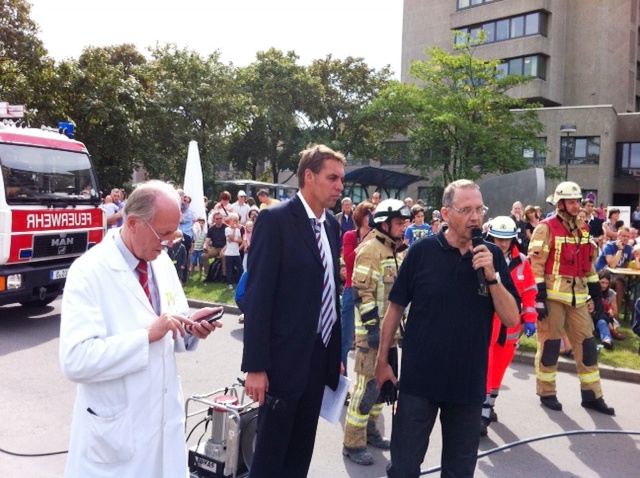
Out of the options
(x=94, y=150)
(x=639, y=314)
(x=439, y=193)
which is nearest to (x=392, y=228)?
(x=639, y=314)

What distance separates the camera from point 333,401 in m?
3.52

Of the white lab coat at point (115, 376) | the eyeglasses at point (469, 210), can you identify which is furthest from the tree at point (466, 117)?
the white lab coat at point (115, 376)

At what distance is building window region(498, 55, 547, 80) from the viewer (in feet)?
140

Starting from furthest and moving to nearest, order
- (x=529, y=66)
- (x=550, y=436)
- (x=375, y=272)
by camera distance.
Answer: (x=529, y=66) < (x=550, y=436) < (x=375, y=272)

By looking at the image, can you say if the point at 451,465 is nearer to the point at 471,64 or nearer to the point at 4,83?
the point at 4,83

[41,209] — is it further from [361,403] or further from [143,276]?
[143,276]

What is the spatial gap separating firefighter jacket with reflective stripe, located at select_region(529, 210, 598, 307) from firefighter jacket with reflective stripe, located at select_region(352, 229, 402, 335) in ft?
6.58

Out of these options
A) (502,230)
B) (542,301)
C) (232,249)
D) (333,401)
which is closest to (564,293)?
(542,301)

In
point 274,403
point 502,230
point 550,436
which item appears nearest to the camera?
point 274,403

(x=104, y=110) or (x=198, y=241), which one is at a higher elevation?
(x=104, y=110)

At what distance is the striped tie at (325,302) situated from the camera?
333 cm

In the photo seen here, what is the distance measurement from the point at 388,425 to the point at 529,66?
4252cm

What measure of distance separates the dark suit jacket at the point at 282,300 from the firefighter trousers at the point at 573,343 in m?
3.89

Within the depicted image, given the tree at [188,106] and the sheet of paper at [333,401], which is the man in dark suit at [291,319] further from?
the tree at [188,106]
